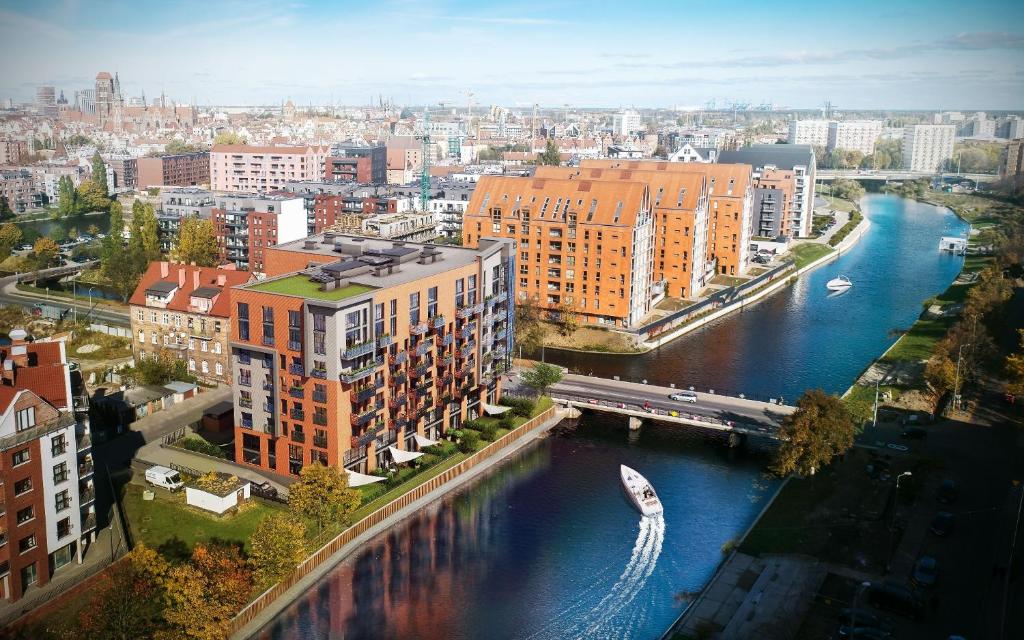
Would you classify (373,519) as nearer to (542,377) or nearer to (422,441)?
(422,441)

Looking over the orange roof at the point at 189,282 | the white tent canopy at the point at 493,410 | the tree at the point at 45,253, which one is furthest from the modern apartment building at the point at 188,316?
the tree at the point at 45,253

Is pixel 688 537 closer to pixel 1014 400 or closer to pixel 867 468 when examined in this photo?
pixel 867 468

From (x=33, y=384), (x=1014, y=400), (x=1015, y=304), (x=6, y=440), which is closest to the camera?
(x=6, y=440)

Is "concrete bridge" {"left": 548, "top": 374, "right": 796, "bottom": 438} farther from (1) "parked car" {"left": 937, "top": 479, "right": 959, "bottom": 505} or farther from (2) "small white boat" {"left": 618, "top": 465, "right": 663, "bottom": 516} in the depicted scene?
(1) "parked car" {"left": 937, "top": 479, "right": 959, "bottom": 505}

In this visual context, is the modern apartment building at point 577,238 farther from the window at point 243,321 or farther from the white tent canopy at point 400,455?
the window at point 243,321

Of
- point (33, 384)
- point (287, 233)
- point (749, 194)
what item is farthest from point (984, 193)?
point (33, 384)

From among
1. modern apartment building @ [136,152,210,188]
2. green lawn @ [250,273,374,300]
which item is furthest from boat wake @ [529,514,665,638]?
modern apartment building @ [136,152,210,188]
